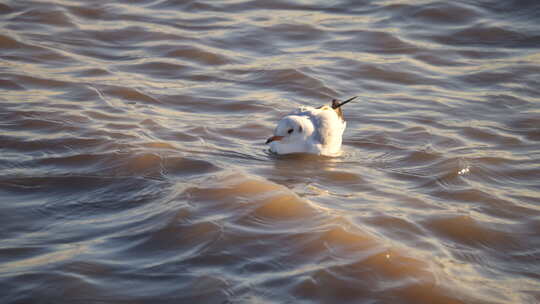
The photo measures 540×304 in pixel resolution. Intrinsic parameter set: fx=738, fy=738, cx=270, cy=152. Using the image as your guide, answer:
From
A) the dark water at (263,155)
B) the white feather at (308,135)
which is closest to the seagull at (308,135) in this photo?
the white feather at (308,135)

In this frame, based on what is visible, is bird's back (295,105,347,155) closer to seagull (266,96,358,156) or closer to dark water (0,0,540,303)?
seagull (266,96,358,156)

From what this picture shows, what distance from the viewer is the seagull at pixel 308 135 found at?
7.08 metres

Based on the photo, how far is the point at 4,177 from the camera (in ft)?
19.7

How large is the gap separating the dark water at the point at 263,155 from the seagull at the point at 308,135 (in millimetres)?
149

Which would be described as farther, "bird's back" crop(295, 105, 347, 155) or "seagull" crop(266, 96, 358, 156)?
"bird's back" crop(295, 105, 347, 155)

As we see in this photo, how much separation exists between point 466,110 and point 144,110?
3665 millimetres

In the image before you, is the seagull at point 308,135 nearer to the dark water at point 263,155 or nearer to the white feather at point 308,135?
the white feather at point 308,135

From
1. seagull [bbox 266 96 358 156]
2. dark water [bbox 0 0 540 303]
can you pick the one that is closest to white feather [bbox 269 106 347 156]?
seagull [bbox 266 96 358 156]

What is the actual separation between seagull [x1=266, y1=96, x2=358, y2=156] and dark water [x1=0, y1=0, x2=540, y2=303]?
15 centimetres

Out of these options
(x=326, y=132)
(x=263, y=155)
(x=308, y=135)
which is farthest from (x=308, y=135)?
(x=263, y=155)

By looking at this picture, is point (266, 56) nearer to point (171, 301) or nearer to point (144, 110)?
point (144, 110)

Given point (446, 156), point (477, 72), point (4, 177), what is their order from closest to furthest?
point (4, 177) → point (446, 156) → point (477, 72)

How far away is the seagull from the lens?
23.2ft

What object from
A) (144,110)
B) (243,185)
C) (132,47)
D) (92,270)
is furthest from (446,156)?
(132,47)
